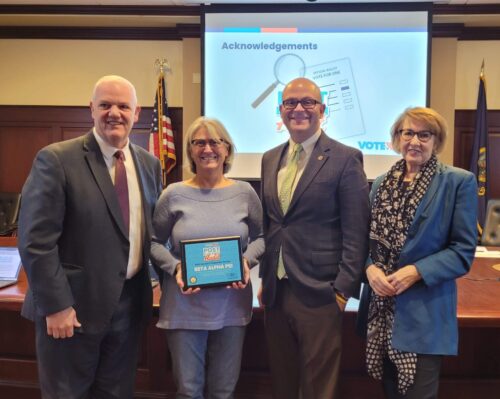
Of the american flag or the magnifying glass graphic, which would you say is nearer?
the magnifying glass graphic

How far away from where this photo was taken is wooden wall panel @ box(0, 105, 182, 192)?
523 cm

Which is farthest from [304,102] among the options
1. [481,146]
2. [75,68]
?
[75,68]

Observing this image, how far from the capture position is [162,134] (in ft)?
16.2

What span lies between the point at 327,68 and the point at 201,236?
3500 millimetres

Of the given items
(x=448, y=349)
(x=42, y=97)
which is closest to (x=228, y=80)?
(x=42, y=97)

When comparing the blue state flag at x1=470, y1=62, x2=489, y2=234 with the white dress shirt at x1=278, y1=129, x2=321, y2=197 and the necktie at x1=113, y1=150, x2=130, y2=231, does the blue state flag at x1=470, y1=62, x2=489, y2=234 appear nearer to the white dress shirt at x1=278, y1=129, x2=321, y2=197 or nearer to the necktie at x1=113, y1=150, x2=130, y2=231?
the white dress shirt at x1=278, y1=129, x2=321, y2=197

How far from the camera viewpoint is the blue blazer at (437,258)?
1.48 m

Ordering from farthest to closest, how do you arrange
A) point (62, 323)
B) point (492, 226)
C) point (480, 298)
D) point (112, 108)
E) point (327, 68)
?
point (327, 68) → point (492, 226) → point (480, 298) → point (112, 108) → point (62, 323)

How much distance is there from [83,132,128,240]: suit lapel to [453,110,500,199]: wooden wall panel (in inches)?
174

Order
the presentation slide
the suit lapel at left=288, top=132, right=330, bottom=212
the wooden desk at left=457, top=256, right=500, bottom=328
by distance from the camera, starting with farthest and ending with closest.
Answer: the presentation slide, the wooden desk at left=457, top=256, right=500, bottom=328, the suit lapel at left=288, top=132, right=330, bottom=212

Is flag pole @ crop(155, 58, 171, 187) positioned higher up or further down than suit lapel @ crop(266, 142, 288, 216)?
higher up

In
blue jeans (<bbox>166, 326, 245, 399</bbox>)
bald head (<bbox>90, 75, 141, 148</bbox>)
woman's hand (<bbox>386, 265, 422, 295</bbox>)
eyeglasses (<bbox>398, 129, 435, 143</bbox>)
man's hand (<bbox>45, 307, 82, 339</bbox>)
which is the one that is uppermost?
bald head (<bbox>90, 75, 141, 148</bbox>)

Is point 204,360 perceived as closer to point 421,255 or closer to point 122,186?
point 122,186

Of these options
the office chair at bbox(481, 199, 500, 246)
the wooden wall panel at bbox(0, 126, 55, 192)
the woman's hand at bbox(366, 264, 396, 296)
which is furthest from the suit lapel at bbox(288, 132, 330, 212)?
the wooden wall panel at bbox(0, 126, 55, 192)
